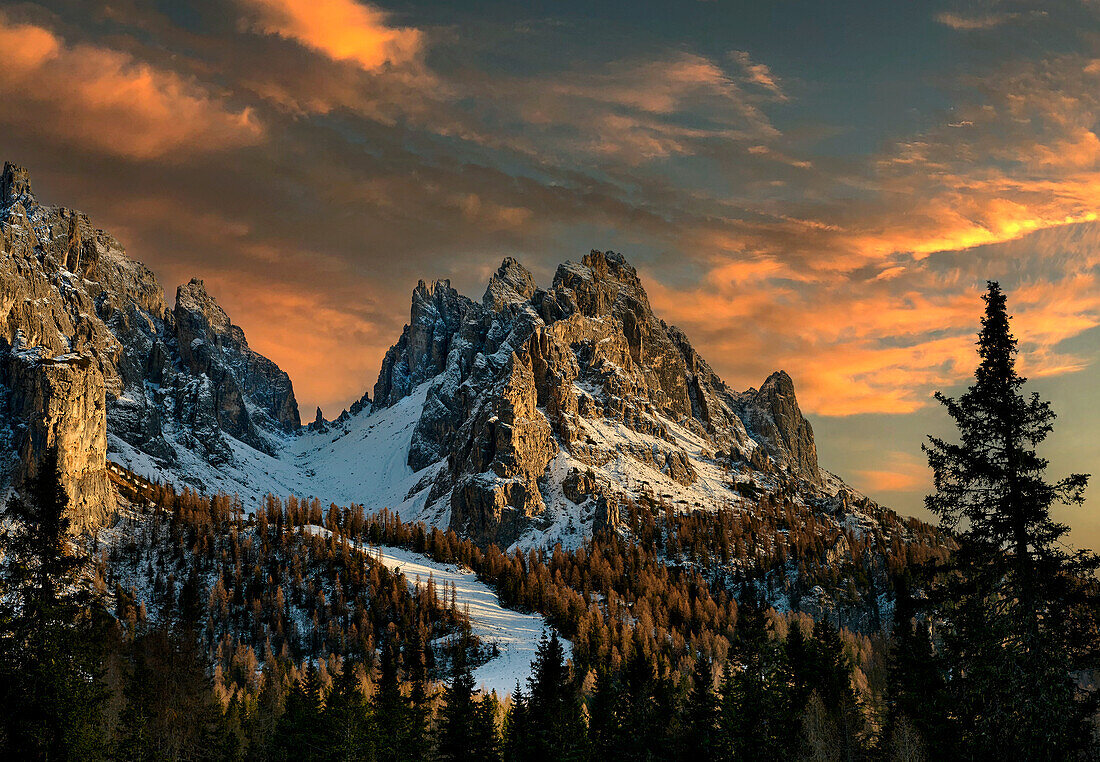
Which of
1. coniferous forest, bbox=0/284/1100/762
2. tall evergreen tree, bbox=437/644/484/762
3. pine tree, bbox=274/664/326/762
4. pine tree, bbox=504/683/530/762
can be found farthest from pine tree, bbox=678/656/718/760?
pine tree, bbox=274/664/326/762

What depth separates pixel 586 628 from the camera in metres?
180

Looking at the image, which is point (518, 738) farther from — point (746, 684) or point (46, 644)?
point (46, 644)

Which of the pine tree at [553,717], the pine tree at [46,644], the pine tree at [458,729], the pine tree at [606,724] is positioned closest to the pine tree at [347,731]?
the pine tree at [458,729]

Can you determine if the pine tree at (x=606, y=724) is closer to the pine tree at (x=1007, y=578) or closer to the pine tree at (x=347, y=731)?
the pine tree at (x=347, y=731)

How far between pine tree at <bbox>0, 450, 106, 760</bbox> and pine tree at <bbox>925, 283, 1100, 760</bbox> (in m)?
36.3

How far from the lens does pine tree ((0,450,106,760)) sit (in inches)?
1400

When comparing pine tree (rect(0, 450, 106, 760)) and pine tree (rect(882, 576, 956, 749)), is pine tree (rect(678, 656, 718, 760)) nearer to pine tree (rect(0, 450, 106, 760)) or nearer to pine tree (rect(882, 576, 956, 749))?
pine tree (rect(882, 576, 956, 749))

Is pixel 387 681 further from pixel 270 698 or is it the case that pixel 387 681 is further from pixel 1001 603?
pixel 1001 603

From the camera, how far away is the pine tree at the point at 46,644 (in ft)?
117

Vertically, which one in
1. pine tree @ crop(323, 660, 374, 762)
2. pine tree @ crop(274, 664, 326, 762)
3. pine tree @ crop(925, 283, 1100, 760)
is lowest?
pine tree @ crop(274, 664, 326, 762)

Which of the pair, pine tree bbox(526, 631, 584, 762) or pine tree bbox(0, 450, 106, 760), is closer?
pine tree bbox(0, 450, 106, 760)

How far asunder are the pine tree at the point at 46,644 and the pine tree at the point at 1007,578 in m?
36.3

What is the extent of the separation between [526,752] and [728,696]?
1494cm

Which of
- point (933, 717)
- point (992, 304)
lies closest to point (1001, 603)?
point (992, 304)
